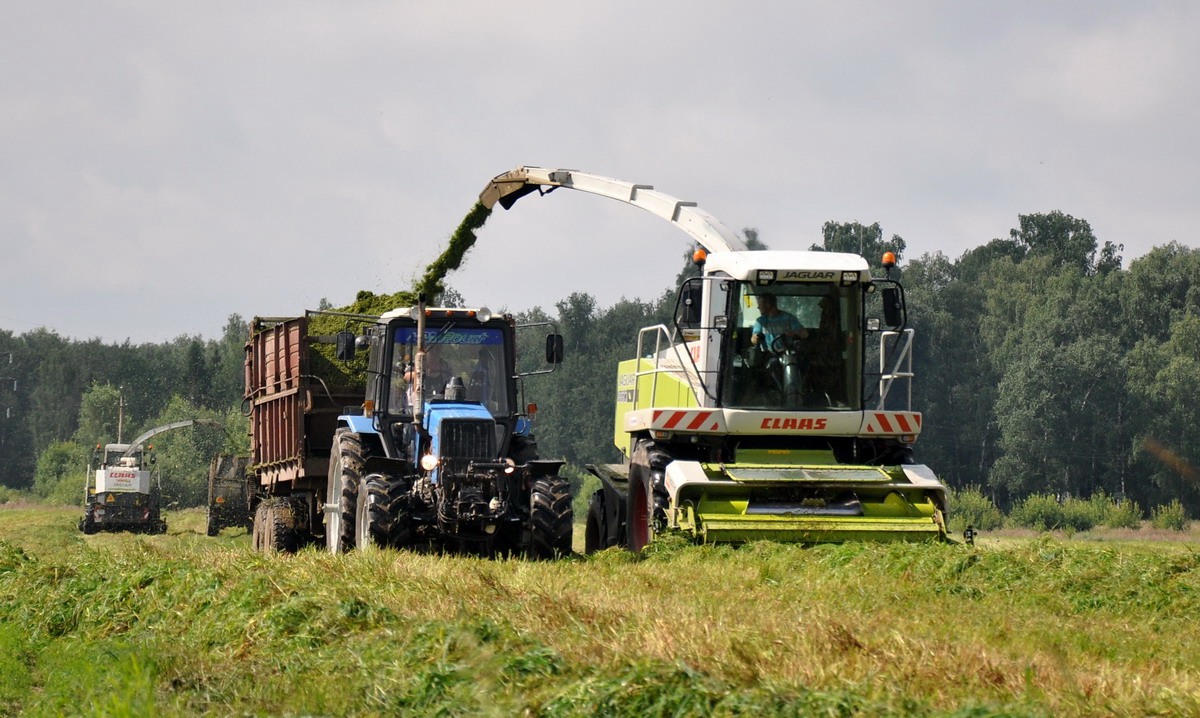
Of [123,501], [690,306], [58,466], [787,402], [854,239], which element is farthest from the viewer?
[58,466]

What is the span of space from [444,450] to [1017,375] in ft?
163

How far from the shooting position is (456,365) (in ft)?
46.6

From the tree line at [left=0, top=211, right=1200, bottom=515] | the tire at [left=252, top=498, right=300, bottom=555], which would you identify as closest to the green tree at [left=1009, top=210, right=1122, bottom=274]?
the tree line at [left=0, top=211, right=1200, bottom=515]

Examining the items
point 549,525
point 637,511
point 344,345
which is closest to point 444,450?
point 549,525

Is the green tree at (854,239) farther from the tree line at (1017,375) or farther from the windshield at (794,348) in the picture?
the windshield at (794,348)


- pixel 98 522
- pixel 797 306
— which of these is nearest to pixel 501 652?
pixel 797 306

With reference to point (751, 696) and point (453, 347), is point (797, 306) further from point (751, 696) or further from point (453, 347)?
point (751, 696)

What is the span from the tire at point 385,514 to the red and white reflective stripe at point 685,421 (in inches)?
99.2

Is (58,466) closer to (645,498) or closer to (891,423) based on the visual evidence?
(645,498)

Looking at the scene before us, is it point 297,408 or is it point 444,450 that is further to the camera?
point 297,408

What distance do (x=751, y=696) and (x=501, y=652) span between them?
56.9 inches

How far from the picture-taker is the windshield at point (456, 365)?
14.1 meters

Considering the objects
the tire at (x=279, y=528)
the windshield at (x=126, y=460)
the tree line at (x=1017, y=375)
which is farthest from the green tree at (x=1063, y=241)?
the tire at (x=279, y=528)

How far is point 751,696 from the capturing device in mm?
5348
